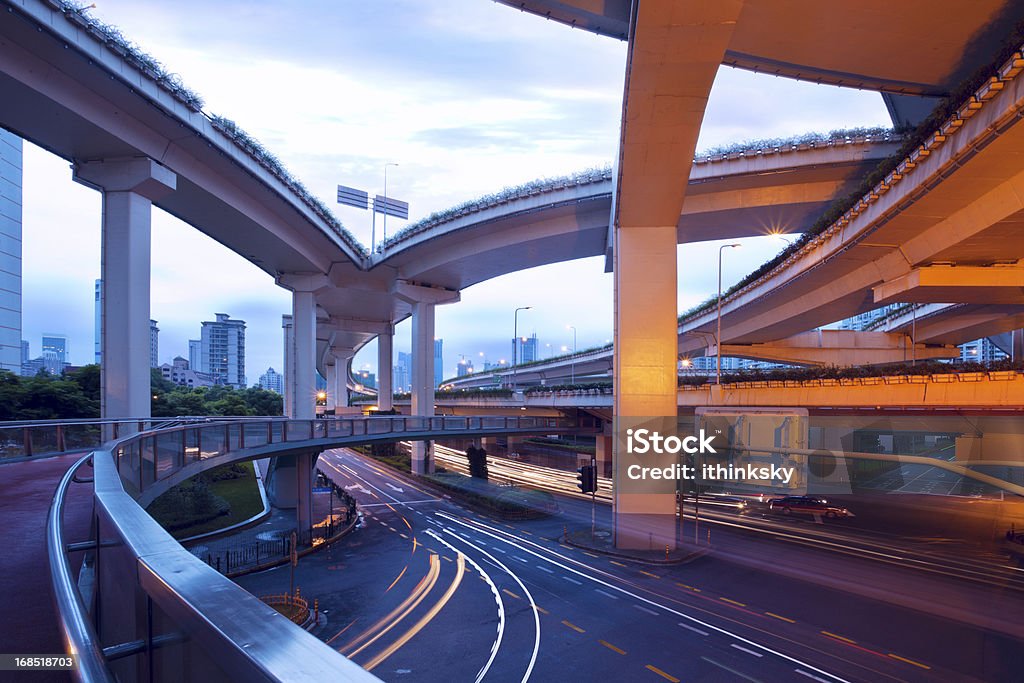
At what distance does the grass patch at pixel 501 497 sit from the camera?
108 ft

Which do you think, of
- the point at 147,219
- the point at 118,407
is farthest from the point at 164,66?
the point at 118,407

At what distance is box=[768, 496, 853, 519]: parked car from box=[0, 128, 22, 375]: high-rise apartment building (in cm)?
5553

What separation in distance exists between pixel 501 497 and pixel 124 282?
25.1 meters

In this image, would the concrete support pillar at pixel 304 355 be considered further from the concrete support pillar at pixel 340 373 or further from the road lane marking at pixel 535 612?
the concrete support pillar at pixel 340 373

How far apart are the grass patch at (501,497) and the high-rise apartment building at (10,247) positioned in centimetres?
3527

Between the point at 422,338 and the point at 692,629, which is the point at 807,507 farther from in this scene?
the point at 422,338

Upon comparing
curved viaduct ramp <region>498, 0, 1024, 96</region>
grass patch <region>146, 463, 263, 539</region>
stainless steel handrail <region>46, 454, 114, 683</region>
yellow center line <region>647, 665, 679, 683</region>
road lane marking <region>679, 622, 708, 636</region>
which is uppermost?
curved viaduct ramp <region>498, 0, 1024, 96</region>

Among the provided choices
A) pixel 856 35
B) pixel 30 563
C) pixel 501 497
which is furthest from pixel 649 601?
pixel 856 35

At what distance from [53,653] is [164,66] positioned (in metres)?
23.6

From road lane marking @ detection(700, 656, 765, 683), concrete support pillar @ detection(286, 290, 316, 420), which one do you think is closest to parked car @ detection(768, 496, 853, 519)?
road lane marking @ detection(700, 656, 765, 683)

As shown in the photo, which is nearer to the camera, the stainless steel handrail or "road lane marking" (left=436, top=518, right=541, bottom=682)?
the stainless steel handrail

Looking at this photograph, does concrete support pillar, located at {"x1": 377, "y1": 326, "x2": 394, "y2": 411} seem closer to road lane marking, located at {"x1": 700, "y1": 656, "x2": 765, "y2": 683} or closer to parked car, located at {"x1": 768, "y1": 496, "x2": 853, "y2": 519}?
parked car, located at {"x1": 768, "y1": 496, "x2": 853, "y2": 519}

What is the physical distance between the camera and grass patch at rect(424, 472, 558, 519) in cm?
3300

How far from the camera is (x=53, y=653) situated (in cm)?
→ 207
